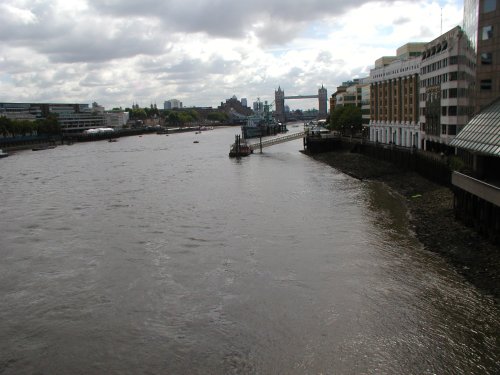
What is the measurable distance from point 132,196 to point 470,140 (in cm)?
3152

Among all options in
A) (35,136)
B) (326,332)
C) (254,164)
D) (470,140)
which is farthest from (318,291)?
(35,136)

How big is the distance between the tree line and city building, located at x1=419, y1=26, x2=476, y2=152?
387 feet

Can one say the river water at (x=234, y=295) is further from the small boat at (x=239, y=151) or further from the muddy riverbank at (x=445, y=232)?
the small boat at (x=239, y=151)

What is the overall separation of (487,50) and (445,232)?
17511 millimetres

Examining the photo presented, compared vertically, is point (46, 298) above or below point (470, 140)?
below

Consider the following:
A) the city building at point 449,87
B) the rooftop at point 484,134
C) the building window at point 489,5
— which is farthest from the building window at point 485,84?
the city building at point 449,87

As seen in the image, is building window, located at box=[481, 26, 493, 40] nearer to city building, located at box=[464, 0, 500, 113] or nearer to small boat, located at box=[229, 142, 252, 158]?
city building, located at box=[464, 0, 500, 113]

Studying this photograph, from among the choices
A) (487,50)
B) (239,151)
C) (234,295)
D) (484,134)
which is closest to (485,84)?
(487,50)

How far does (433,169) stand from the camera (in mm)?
48656

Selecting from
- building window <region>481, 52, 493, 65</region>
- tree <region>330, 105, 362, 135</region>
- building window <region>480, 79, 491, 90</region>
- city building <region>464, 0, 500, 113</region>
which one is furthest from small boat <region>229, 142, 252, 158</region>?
building window <region>481, 52, 493, 65</region>

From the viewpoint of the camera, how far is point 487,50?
40969 millimetres

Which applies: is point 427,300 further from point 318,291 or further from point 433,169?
point 433,169

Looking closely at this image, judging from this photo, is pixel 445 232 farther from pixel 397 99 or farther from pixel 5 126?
pixel 5 126

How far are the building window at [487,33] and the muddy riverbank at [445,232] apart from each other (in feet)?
39.5
